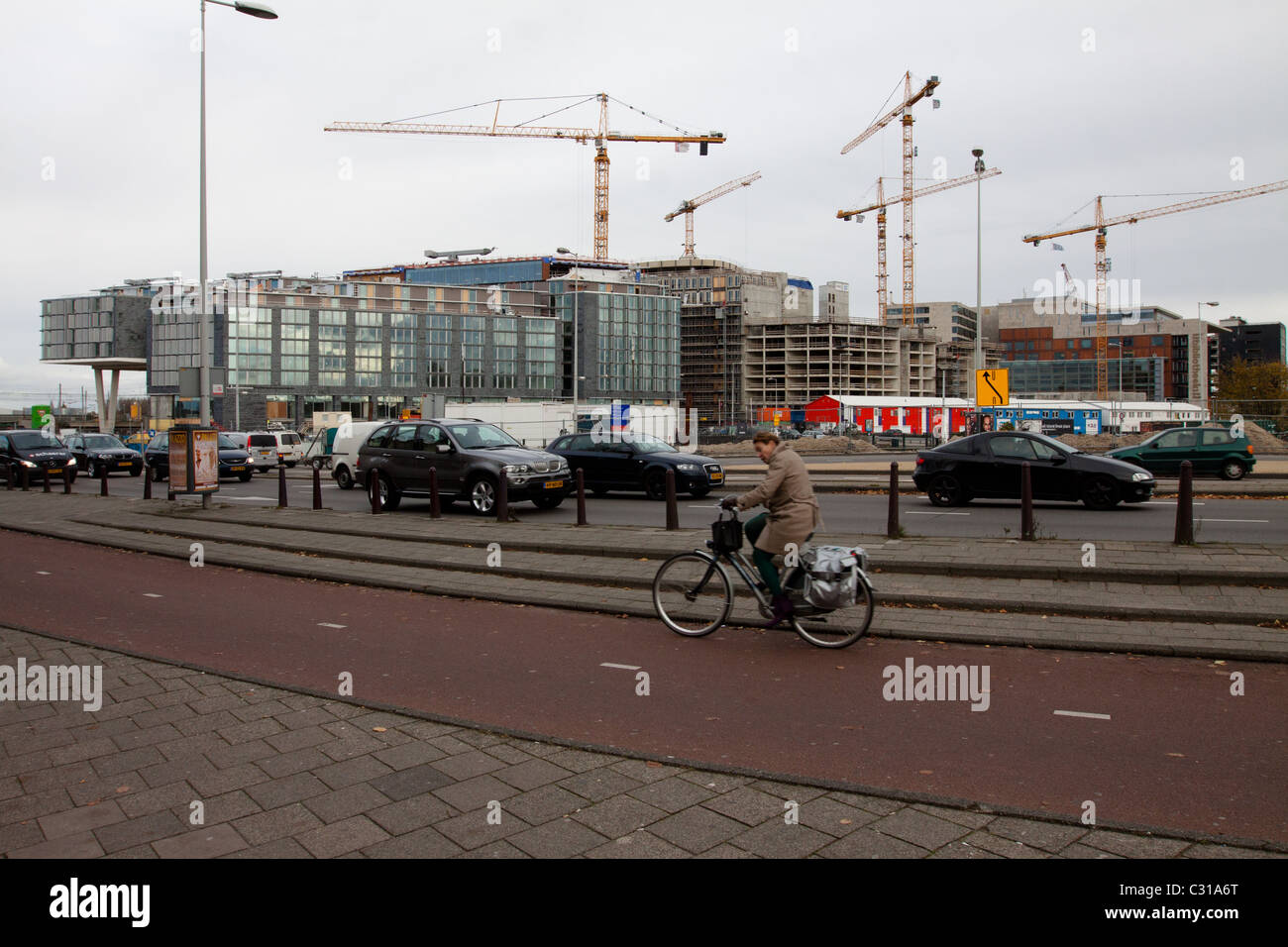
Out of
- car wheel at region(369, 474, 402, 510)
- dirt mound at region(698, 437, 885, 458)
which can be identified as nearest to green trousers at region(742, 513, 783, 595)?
car wheel at region(369, 474, 402, 510)

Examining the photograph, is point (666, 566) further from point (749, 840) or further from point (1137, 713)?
point (749, 840)

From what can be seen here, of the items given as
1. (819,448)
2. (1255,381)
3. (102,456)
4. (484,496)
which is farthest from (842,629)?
(1255,381)

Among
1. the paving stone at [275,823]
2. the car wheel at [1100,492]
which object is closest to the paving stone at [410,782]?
the paving stone at [275,823]

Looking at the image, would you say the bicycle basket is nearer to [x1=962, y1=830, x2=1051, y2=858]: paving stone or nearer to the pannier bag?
the pannier bag

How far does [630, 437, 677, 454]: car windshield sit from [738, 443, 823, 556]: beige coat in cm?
1377

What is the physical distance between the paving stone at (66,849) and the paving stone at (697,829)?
226 centimetres

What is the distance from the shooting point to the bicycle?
7.52 metres

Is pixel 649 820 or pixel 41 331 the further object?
pixel 41 331

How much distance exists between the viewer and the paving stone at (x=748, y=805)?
13.5 feet
